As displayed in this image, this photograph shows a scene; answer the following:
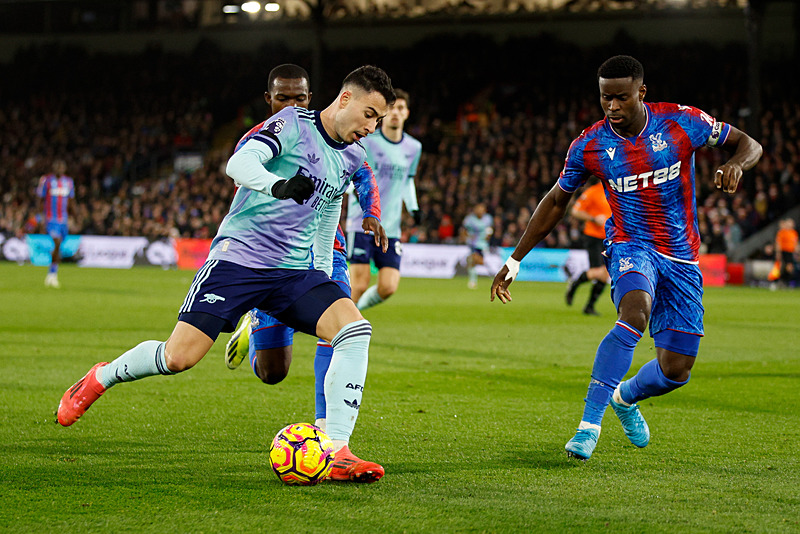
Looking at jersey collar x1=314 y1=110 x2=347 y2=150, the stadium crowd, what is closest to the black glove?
jersey collar x1=314 y1=110 x2=347 y2=150

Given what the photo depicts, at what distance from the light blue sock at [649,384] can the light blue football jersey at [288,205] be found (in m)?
1.92

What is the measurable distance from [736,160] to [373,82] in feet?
6.38

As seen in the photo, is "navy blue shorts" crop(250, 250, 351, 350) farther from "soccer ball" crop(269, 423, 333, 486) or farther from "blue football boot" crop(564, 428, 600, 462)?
"blue football boot" crop(564, 428, 600, 462)

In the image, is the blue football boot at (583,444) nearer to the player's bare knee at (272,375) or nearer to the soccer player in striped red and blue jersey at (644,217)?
the soccer player in striped red and blue jersey at (644,217)

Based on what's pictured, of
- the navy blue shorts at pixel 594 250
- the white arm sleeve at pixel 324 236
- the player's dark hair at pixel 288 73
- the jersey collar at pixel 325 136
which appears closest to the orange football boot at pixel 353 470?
the white arm sleeve at pixel 324 236

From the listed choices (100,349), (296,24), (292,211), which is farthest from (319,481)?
(296,24)

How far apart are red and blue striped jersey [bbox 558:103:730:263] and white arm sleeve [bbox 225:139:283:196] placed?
188cm

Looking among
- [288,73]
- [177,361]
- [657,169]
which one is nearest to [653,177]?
[657,169]

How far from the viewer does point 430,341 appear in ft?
35.6

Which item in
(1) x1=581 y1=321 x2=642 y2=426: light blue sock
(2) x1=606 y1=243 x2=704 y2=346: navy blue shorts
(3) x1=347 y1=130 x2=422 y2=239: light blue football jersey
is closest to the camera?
(1) x1=581 y1=321 x2=642 y2=426: light blue sock

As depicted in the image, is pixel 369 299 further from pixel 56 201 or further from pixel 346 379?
pixel 56 201

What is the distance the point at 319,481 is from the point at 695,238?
2542mm

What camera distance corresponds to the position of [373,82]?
15.0 ft

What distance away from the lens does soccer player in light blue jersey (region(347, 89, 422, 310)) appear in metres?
9.27
